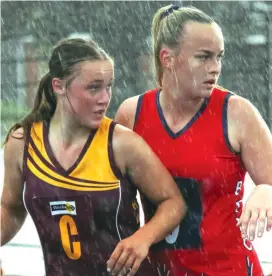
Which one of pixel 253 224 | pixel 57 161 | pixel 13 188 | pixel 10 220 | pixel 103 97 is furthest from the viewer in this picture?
pixel 10 220

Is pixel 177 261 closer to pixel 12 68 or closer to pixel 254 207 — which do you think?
pixel 254 207

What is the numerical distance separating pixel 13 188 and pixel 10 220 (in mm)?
167

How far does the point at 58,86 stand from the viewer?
3.06m

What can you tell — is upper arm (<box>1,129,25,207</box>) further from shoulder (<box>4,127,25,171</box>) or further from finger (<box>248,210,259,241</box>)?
finger (<box>248,210,259,241</box>)

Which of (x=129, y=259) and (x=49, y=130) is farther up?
(x=49, y=130)

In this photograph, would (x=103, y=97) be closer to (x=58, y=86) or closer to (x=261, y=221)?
(x=58, y=86)

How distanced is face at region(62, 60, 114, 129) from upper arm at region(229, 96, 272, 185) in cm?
50

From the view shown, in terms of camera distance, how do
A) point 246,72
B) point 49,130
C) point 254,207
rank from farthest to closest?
point 246,72
point 49,130
point 254,207

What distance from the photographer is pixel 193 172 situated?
3.10m

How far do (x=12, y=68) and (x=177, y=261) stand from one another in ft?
33.7

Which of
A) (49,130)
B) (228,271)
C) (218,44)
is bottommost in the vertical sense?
(228,271)

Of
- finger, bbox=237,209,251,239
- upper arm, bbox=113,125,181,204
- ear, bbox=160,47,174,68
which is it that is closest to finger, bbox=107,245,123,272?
upper arm, bbox=113,125,181,204

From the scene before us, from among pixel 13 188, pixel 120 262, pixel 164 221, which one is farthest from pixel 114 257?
pixel 13 188

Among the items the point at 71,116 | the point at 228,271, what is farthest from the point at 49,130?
the point at 228,271
